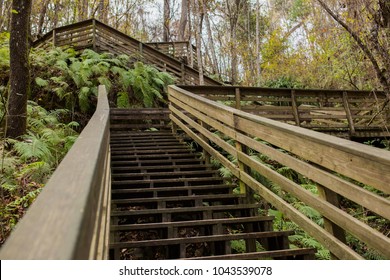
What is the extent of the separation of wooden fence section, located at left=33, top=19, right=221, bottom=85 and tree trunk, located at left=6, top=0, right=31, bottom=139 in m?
8.34

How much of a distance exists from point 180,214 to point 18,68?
442 centimetres

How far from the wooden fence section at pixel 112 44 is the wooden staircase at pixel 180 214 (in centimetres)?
842

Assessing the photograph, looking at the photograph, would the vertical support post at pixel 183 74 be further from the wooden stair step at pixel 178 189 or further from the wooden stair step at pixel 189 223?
the wooden stair step at pixel 189 223

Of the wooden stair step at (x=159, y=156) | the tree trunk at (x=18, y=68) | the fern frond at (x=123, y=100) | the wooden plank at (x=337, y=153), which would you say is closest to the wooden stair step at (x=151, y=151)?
the wooden stair step at (x=159, y=156)

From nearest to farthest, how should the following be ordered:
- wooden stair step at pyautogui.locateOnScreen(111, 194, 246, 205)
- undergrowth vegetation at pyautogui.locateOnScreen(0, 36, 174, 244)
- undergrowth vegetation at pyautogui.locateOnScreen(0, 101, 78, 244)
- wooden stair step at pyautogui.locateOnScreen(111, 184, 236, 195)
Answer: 1. undergrowth vegetation at pyautogui.locateOnScreen(0, 101, 78, 244)
2. wooden stair step at pyautogui.locateOnScreen(111, 194, 246, 205)
3. wooden stair step at pyautogui.locateOnScreen(111, 184, 236, 195)
4. undergrowth vegetation at pyautogui.locateOnScreen(0, 36, 174, 244)

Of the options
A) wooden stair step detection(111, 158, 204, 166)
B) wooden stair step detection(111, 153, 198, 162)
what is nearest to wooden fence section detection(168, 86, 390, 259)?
wooden stair step detection(111, 158, 204, 166)

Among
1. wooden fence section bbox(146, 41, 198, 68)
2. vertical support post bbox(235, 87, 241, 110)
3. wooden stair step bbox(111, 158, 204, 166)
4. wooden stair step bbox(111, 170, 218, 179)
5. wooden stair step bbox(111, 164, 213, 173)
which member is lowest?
wooden stair step bbox(111, 170, 218, 179)

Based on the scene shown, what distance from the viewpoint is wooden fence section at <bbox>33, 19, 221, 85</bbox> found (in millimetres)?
14242

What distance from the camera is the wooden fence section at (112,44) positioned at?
14242 millimetres

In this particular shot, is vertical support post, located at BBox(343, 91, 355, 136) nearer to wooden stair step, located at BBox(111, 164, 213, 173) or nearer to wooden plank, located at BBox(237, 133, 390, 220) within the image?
wooden stair step, located at BBox(111, 164, 213, 173)

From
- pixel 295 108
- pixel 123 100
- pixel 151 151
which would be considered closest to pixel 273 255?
pixel 151 151

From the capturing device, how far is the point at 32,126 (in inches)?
275
